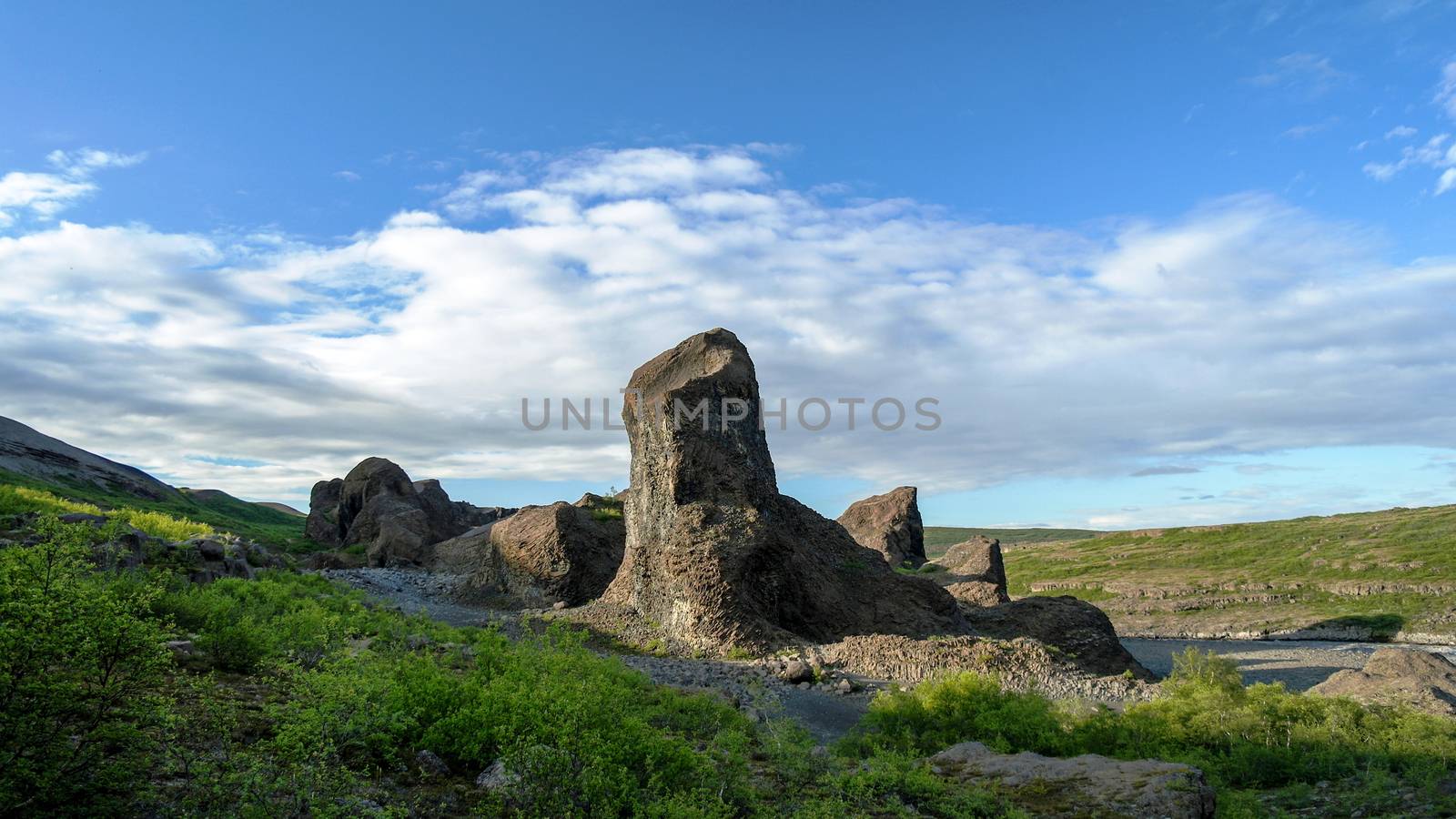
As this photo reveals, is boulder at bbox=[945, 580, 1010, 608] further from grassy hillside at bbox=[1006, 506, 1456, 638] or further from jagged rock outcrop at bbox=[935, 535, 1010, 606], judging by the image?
grassy hillside at bbox=[1006, 506, 1456, 638]

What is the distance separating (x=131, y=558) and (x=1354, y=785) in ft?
67.6

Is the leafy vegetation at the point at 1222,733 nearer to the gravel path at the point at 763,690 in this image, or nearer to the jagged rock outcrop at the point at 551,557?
the gravel path at the point at 763,690

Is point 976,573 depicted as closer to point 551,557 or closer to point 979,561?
point 979,561

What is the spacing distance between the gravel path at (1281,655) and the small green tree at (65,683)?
1252 inches

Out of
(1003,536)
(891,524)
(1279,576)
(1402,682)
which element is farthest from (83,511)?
(1003,536)

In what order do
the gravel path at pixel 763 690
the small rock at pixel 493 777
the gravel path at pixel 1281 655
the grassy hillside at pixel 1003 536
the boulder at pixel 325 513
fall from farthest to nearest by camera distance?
the grassy hillside at pixel 1003 536
the boulder at pixel 325 513
the gravel path at pixel 1281 655
the gravel path at pixel 763 690
the small rock at pixel 493 777

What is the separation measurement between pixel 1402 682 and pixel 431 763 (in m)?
15.8

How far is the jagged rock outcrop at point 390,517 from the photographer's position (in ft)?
145

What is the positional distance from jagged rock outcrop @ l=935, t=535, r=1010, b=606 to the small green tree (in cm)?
2821

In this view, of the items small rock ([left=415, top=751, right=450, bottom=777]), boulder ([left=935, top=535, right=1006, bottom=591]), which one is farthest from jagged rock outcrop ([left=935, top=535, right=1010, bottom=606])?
small rock ([left=415, top=751, right=450, bottom=777])

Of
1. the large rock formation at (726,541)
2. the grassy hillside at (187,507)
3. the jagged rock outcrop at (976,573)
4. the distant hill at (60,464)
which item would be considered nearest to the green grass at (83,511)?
the grassy hillside at (187,507)

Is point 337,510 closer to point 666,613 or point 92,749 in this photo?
point 666,613

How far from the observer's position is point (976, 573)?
125 feet

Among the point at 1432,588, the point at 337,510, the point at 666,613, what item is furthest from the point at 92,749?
the point at 1432,588
